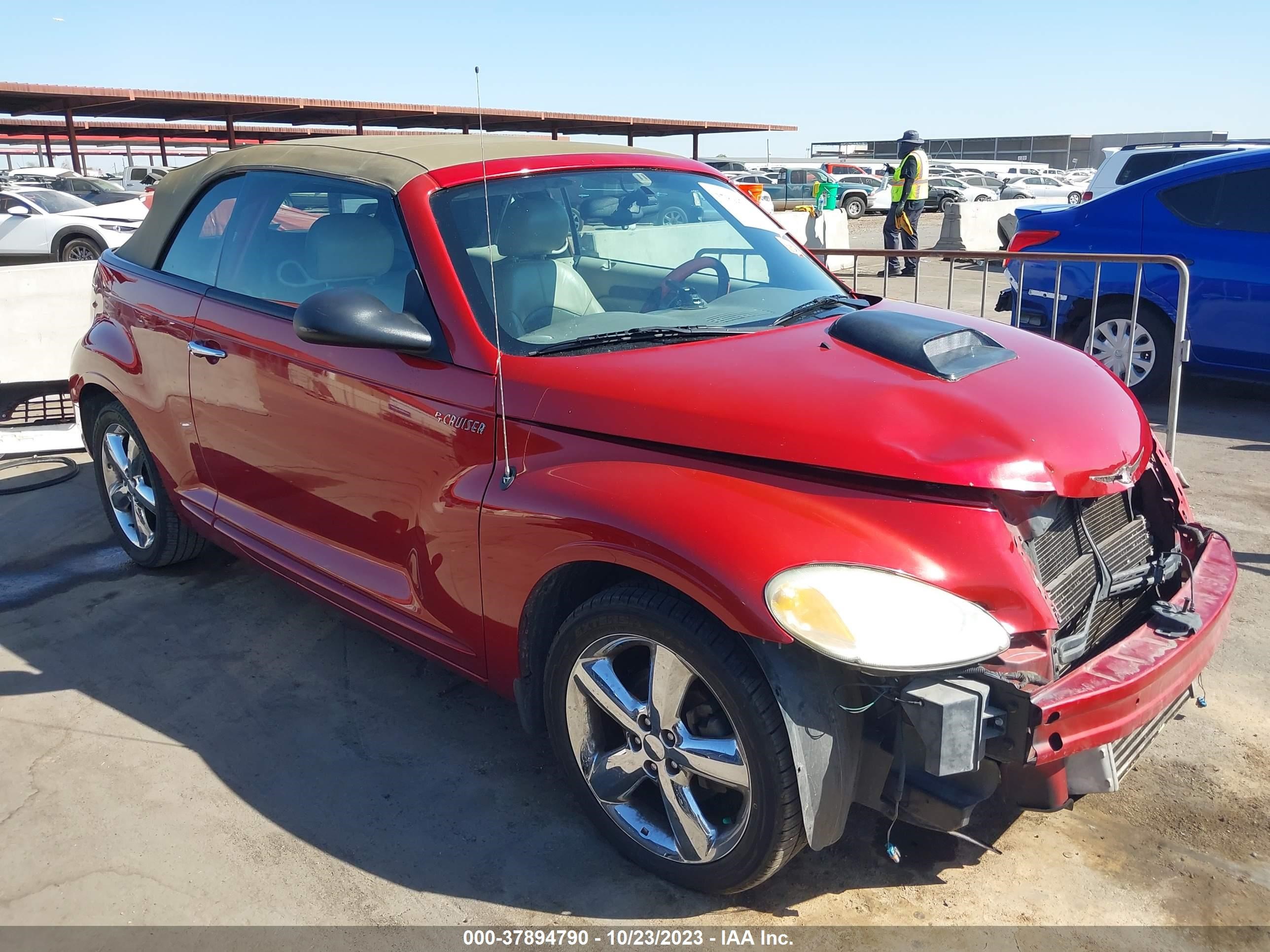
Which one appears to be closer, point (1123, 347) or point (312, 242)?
point (312, 242)

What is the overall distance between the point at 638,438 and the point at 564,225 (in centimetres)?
110

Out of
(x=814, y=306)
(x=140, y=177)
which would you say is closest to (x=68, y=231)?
(x=814, y=306)

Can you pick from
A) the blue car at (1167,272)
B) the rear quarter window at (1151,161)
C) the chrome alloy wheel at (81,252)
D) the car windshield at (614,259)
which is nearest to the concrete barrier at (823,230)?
the rear quarter window at (1151,161)

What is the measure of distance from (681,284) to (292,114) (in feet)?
99.9

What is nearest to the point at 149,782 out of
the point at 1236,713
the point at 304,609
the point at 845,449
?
the point at 304,609

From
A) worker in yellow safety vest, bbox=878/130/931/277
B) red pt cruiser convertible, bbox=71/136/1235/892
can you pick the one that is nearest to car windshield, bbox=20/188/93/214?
worker in yellow safety vest, bbox=878/130/931/277

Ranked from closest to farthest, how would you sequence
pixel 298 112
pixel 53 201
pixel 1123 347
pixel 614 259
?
pixel 614 259 < pixel 1123 347 < pixel 53 201 < pixel 298 112

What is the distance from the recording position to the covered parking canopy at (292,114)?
26.3m

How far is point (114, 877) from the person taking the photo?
2801 mm

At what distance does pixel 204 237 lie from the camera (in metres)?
4.10

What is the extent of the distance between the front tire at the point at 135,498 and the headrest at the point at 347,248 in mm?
1493

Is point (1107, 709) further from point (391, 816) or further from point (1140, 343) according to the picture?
point (1140, 343)

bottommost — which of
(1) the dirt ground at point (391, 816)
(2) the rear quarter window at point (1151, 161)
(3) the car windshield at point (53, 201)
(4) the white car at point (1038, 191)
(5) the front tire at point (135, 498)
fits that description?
(1) the dirt ground at point (391, 816)

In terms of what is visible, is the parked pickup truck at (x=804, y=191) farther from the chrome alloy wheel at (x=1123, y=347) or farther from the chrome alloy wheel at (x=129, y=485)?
the chrome alloy wheel at (x=129, y=485)
